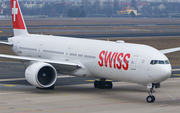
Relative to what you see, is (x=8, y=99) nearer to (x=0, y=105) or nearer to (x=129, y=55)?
(x=0, y=105)

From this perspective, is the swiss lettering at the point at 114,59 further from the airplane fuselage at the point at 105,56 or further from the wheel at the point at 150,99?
the wheel at the point at 150,99

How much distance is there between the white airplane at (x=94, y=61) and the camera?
2647cm

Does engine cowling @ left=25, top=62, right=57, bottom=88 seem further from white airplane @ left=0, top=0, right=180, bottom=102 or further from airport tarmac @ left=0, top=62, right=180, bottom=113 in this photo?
airport tarmac @ left=0, top=62, right=180, bottom=113

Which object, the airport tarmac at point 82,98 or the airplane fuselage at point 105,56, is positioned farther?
the airplane fuselage at point 105,56

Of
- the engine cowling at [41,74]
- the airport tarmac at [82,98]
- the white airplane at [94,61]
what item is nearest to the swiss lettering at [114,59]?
the white airplane at [94,61]

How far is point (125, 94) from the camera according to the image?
3020 centimetres

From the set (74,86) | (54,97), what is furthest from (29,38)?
(54,97)

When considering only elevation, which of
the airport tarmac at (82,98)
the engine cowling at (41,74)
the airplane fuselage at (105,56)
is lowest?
the airport tarmac at (82,98)

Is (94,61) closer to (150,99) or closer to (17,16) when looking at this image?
(150,99)

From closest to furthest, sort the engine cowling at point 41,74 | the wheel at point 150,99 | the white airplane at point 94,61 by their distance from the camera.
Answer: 1. the wheel at point 150,99
2. the white airplane at point 94,61
3. the engine cowling at point 41,74

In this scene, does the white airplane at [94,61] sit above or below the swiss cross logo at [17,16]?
below

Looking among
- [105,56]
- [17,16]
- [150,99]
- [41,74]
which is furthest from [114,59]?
[17,16]

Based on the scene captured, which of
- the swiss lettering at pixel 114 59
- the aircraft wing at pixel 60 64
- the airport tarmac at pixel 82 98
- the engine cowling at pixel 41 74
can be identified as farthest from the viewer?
the aircraft wing at pixel 60 64

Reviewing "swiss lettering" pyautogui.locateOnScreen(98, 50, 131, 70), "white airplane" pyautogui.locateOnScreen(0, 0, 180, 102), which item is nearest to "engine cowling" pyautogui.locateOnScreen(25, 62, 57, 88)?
"white airplane" pyautogui.locateOnScreen(0, 0, 180, 102)
